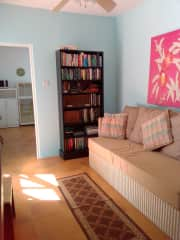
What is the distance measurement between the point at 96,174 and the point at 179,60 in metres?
1.92

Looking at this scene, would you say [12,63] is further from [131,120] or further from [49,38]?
[131,120]

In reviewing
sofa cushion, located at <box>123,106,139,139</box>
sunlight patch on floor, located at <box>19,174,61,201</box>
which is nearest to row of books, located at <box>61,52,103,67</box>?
sofa cushion, located at <box>123,106,139,139</box>

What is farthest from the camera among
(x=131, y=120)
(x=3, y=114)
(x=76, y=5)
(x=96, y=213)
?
(x=3, y=114)

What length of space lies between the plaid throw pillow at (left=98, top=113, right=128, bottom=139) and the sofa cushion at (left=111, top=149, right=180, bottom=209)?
1.89 feet

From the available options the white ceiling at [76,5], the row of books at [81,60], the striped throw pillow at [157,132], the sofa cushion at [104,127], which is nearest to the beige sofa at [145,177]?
the striped throw pillow at [157,132]

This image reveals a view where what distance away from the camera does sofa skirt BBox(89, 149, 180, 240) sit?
171 cm

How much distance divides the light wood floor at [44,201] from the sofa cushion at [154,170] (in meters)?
0.36

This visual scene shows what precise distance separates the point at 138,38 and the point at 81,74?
112cm

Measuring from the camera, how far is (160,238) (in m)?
1.74

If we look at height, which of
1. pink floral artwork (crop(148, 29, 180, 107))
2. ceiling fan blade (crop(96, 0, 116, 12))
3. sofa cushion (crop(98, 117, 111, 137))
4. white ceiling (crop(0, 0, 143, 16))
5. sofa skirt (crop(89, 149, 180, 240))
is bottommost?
sofa skirt (crop(89, 149, 180, 240))

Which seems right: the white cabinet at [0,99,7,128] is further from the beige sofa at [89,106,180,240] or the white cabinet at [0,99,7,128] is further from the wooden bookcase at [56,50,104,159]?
the beige sofa at [89,106,180,240]

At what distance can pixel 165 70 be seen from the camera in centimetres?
281

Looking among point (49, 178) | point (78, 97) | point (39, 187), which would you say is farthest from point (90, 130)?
point (39, 187)

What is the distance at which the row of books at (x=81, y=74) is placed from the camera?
3425 millimetres
